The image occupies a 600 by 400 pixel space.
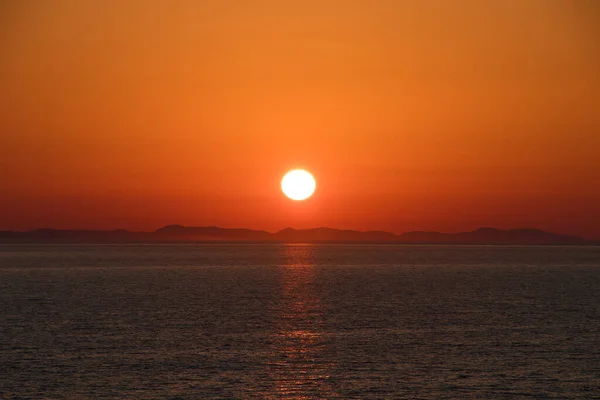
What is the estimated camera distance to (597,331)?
55.2 meters

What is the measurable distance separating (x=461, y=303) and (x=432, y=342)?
1303 inches

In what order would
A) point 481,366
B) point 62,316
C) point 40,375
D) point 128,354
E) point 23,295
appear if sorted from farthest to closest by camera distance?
point 23,295 → point 62,316 → point 128,354 → point 481,366 → point 40,375

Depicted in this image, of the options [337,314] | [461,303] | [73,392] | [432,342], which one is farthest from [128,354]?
[461,303]

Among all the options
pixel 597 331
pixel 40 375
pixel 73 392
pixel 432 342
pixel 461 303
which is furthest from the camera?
pixel 461 303

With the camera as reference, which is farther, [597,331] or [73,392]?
[597,331]

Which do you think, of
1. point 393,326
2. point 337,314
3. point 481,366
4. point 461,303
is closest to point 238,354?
point 481,366

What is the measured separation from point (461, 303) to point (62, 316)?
39447 mm

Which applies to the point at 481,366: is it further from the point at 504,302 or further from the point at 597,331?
the point at 504,302

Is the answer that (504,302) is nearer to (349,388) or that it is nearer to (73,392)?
(349,388)

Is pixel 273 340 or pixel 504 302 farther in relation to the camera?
pixel 504 302

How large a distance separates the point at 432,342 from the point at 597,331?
14.3 metres

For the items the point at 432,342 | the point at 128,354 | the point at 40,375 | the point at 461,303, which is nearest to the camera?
the point at 40,375

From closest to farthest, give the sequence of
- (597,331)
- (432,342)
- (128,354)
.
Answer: (128,354) → (432,342) → (597,331)

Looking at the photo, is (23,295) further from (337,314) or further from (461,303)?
(461,303)
